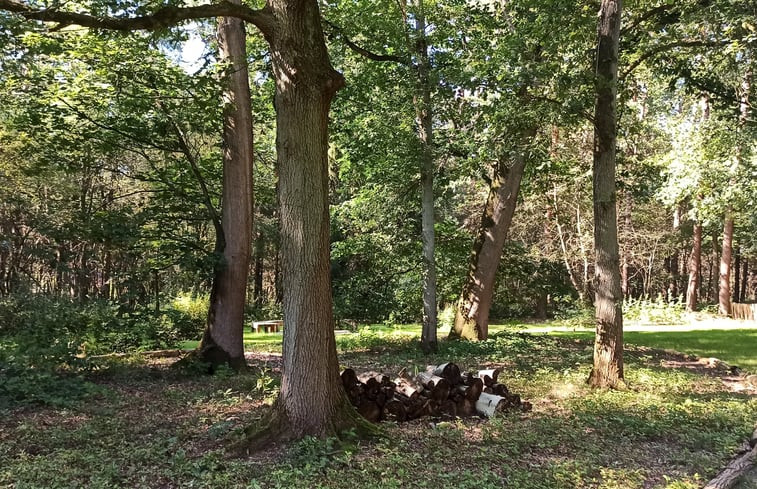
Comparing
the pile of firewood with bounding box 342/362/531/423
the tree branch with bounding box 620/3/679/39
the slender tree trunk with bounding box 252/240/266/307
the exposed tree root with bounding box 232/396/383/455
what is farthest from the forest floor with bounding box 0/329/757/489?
the slender tree trunk with bounding box 252/240/266/307

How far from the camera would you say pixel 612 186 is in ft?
24.2

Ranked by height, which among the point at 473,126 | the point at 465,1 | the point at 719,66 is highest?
the point at 465,1

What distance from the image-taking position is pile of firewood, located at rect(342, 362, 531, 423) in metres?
5.85

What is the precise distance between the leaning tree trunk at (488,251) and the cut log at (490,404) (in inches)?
267

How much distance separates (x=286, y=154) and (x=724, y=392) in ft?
23.5

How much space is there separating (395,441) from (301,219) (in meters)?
2.26

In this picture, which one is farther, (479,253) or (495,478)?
(479,253)

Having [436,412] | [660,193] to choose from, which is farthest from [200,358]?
[660,193]

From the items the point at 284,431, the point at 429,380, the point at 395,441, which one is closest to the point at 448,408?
the point at 429,380

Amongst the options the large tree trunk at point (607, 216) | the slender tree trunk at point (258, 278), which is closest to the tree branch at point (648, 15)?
the large tree trunk at point (607, 216)

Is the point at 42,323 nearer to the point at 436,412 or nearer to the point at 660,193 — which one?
the point at 436,412

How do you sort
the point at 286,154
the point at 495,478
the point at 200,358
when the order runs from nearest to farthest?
1. the point at 495,478
2. the point at 286,154
3. the point at 200,358

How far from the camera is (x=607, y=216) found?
732 centimetres

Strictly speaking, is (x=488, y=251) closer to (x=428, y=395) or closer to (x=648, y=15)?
(x=648, y=15)
